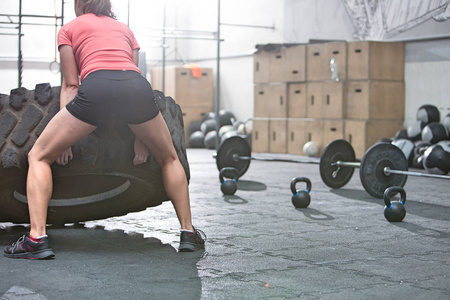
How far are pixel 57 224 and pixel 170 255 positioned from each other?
929 mm

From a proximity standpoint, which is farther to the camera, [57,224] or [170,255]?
[57,224]

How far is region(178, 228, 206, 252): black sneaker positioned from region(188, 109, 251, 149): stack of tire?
7.25m

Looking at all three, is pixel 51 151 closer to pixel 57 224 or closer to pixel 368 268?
pixel 57 224

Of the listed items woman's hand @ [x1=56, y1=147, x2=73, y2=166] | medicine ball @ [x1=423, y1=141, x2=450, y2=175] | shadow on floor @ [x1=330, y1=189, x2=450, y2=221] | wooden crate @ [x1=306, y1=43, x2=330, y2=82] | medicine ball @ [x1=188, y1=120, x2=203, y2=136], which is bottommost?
shadow on floor @ [x1=330, y1=189, x2=450, y2=221]

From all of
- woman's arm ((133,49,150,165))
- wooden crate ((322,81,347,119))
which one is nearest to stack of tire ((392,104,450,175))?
wooden crate ((322,81,347,119))

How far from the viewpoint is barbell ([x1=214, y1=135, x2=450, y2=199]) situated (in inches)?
179

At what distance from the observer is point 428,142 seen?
731 cm

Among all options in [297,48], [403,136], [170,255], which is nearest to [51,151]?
[170,255]

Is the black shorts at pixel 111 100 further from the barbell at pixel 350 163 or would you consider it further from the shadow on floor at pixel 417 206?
the barbell at pixel 350 163

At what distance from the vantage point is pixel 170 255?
8.52 ft

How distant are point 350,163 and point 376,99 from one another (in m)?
3.75

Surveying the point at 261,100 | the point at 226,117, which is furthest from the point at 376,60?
the point at 226,117

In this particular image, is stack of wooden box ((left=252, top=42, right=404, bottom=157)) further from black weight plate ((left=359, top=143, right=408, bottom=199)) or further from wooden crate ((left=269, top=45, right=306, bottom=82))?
black weight plate ((left=359, top=143, right=408, bottom=199))

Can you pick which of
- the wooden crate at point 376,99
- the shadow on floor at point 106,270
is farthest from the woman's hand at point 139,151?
the wooden crate at point 376,99
